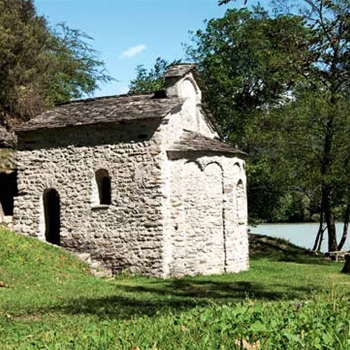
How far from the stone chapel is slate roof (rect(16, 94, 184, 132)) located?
0.13ft

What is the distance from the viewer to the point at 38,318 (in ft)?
30.3

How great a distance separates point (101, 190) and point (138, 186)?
167cm

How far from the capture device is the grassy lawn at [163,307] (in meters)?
4.38

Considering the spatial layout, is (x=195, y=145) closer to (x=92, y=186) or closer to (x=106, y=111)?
(x=106, y=111)

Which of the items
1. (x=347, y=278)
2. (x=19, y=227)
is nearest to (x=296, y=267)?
(x=347, y=278)

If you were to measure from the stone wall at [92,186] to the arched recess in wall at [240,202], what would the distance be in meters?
3.43

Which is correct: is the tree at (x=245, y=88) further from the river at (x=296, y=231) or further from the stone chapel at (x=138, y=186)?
the river at (x=296, y=231)

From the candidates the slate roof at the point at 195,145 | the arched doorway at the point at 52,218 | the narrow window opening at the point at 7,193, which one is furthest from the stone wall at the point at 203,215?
the narrow window opening at the point at 7,193

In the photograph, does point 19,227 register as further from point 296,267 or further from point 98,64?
point 98,64

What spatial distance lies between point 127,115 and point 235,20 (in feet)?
50.9

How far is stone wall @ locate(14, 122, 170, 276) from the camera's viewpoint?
16.4 metres

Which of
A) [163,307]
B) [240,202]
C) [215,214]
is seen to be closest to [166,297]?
[163,307]

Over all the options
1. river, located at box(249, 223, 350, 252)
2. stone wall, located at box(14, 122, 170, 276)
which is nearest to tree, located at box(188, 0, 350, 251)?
stone wall, located at box(14, 122, 170, 276)

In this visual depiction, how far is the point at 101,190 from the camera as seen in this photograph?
1764cm
